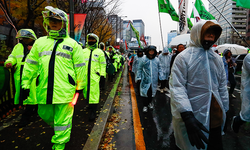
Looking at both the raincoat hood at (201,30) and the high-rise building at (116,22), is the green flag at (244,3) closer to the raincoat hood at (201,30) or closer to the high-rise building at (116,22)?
the raincoat hood at (201,30)

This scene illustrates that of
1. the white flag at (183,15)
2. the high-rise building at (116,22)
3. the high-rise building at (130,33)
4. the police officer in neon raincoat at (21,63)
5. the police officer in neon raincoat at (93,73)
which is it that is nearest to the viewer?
the police officer in neon raincoat at (21,63)

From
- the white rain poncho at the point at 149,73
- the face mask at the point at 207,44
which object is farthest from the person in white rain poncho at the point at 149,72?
the face mask at the point at 207,44

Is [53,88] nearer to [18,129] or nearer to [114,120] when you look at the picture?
[18,129]

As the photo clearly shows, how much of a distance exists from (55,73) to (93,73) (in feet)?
5.69

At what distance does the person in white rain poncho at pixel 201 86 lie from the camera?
6.18 ft

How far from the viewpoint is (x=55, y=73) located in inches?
89.8

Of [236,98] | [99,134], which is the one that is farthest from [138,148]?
[236,98]

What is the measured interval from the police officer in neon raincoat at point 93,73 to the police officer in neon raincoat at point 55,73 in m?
1.38

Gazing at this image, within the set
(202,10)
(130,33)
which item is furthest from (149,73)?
(130,33)

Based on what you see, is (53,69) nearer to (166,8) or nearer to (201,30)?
(201,30)

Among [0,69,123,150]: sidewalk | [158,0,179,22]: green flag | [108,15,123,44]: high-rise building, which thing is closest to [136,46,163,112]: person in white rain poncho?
[0,69,123,150]: sidewalk

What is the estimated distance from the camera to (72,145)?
279cm

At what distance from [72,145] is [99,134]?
526mm

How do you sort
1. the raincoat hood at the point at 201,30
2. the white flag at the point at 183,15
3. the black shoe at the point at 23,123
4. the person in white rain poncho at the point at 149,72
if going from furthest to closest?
the white flag at the point at 183,15 < the person in white rain poncho at the point at 149,72 < the black shoe at the point at 23,123 < the raincoat hood at the point at 201,30
